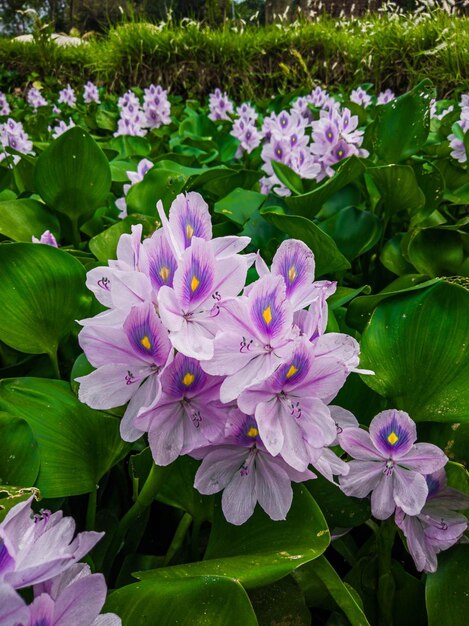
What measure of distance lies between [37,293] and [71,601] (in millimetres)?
515

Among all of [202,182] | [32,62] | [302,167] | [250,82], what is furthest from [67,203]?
[32,62]

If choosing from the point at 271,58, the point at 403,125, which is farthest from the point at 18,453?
the point at 271,58

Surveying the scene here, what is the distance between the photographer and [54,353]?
3.08 feet

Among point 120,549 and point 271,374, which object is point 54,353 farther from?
point 271,374

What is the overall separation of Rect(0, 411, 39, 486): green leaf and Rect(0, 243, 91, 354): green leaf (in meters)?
0.23

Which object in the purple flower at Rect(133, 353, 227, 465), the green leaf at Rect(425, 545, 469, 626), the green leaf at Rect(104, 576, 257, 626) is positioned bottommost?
the green leaf at Rect(425, 545, 469, 626)

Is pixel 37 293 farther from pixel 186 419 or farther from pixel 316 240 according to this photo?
pixel 316 240

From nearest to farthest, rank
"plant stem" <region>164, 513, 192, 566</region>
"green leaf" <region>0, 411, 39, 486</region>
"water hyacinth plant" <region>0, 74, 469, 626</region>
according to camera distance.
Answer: "water hyacinth plant" <region>0, 74, 469, 626</region>, "green leaf" <region>0, 411, 39, 486</region>, "plant stem" <region>164, 513, 192, 566</region>

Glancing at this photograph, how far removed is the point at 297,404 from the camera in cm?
61

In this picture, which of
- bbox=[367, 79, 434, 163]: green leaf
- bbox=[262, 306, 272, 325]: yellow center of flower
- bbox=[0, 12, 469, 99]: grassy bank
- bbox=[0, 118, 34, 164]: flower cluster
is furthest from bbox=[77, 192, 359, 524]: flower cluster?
bbox=[0, 12, 469, 99]: grassy bank

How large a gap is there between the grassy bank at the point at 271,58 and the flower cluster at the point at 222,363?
18.0 feet

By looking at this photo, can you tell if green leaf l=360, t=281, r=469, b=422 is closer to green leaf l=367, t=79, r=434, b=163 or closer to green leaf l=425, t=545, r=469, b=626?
green leaf l=425, t=545, r=469, b=626

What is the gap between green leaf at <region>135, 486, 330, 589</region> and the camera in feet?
1.82

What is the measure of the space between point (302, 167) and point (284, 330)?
1.24 m
